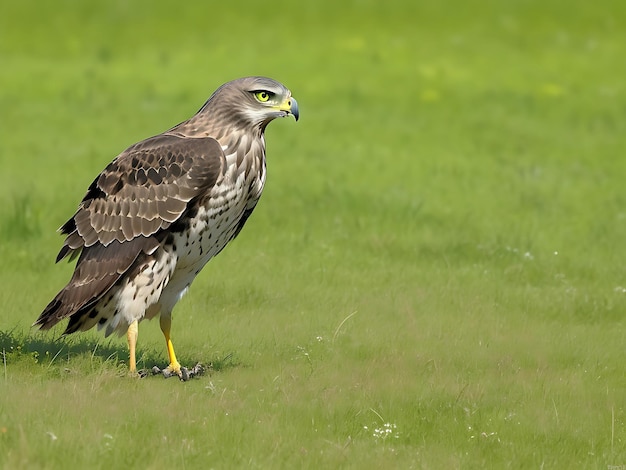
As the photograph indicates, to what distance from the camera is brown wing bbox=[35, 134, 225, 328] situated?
8672mm

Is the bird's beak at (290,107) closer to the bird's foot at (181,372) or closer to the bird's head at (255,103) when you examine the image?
A: the bird's head at (255,103)

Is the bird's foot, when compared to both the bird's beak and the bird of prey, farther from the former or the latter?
the bird's beak

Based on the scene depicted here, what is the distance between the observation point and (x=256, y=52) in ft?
85.2

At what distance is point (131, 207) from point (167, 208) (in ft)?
1.51

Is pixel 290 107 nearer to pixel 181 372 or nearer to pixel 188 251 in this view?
pixel 188 251

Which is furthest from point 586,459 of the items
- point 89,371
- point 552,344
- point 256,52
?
point 256,52

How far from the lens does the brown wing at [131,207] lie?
28.5ft

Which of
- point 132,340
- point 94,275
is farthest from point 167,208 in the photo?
point 132,340

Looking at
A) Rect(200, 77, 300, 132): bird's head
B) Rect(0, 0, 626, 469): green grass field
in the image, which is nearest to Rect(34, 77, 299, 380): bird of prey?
Rect(200, 77, 300, 132): bird's head

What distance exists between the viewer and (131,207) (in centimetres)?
905

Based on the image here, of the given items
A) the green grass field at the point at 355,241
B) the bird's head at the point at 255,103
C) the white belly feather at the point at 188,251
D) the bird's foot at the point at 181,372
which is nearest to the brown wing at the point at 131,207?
the white belly feather at the point at 188,251

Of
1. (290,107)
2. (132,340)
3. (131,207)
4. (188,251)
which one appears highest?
(290,107)

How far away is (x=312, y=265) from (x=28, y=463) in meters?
6.63

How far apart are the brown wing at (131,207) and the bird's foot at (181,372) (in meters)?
0.78
